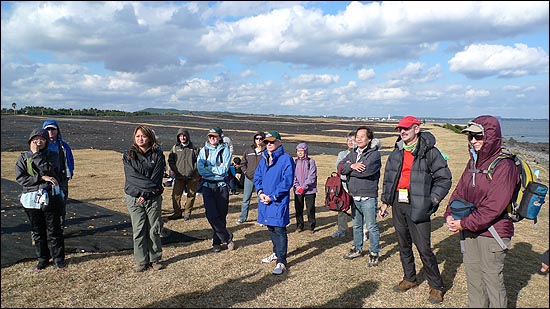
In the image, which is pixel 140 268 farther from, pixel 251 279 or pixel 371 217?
pixel 371 217

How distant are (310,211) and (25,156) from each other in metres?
5.45

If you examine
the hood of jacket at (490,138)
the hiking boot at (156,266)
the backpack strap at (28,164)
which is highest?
the hood of jacket at (490,138)

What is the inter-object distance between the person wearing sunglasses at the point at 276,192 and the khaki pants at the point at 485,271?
8.50 feet

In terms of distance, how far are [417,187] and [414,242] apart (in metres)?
0.76

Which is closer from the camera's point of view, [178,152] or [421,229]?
[421,229]

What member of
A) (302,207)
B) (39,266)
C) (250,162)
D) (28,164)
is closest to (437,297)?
(302,207)

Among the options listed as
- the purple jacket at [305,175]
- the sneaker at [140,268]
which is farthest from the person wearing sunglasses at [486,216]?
the sneaker at [140,268]

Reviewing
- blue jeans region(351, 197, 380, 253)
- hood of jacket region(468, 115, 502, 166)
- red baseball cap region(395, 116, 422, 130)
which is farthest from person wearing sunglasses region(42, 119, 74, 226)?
hood of jacket region(468, 115, 502, 166)

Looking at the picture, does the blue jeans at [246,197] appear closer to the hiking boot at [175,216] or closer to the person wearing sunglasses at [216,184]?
the hiking boot at [175,216]

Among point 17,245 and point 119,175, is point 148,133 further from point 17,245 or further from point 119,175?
point 119,175

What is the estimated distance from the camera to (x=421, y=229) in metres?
4.61

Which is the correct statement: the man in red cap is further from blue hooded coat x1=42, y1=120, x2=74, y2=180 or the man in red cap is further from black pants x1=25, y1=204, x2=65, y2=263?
blue hooded coat x1=42, y1=120, x2=74, y2=180

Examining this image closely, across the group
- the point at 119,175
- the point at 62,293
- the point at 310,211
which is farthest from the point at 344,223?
the point at 119,175

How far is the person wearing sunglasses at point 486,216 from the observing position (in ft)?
11.3
